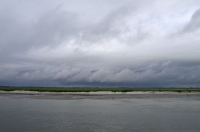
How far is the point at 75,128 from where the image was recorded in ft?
59.5

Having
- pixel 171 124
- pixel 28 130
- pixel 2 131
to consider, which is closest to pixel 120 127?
pixel 171 124

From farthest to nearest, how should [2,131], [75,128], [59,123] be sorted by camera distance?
[59,123] → [75,128] → [2,131]

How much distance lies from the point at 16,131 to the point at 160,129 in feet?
37.3

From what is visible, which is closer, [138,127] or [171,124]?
[138,127]

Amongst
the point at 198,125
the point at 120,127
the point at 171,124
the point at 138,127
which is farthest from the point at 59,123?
the point at 198,125

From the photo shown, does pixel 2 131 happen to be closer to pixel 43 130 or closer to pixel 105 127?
pixel 43 130

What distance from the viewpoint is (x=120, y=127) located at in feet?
61.7

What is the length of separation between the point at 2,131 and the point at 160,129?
1237cm

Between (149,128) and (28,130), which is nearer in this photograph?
(28,130)

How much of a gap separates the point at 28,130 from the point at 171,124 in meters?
12.5

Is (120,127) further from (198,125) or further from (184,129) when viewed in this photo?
(198,125)

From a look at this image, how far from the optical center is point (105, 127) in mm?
18750

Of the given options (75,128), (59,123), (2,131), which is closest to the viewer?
(2,131)

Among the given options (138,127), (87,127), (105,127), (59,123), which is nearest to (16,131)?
(59,123)
